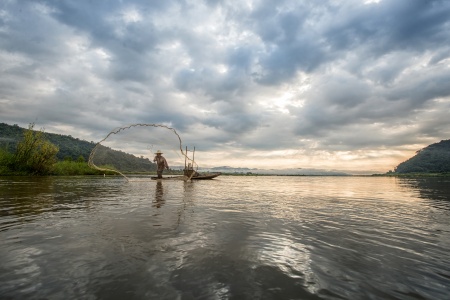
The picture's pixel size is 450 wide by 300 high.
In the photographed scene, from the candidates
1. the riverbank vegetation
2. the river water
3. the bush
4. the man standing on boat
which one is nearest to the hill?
the bush

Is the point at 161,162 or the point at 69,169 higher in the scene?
the point at 161,162

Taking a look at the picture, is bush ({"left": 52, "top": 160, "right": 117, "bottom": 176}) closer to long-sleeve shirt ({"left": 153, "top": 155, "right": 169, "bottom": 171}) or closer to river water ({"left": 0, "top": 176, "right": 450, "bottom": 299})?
long-sleeve shirt ({"left": 153, "top": 155, "right": 169, "bottom": 171})

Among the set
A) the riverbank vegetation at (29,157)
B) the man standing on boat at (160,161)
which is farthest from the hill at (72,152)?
the man standing on boat at (160,161)

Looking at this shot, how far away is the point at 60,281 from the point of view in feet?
10.6

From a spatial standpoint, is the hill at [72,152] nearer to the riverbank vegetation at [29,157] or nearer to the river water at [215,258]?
the riverbank vegetation at [29,157]

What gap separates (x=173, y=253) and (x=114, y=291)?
153cm

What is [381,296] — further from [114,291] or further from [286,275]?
[114,291]

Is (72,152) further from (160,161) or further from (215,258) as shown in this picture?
(215,258)

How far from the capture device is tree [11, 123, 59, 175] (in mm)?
36000

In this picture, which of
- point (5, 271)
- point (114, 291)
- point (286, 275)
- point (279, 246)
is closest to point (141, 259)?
point (114, 291)

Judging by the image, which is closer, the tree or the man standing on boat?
the man standing on boat

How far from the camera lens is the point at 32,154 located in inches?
1439

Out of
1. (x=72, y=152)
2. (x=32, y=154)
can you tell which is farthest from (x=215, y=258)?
(x=72, y=152)

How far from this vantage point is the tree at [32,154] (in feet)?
118
